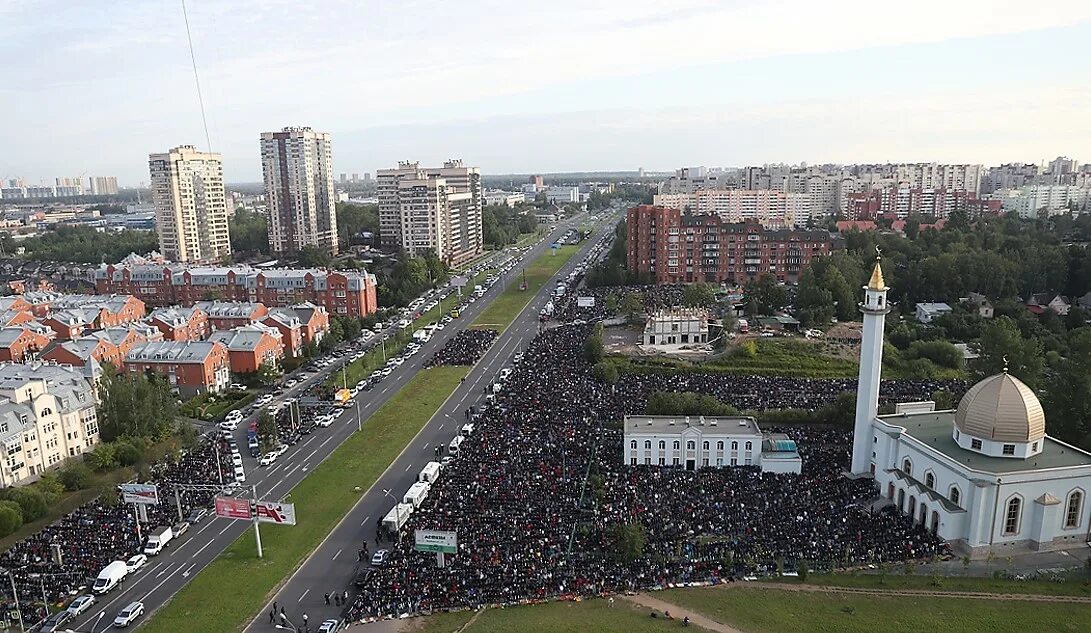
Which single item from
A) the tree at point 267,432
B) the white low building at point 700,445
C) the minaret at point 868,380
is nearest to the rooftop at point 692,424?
the white low building at point 700,445

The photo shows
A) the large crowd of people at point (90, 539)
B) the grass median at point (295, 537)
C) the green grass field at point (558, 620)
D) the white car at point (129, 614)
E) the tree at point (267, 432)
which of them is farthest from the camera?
the tree at point (267, 432)

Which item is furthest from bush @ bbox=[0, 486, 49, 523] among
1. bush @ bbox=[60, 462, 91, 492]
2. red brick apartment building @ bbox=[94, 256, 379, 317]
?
red brick apartment building @ bbox=[94, 256, 379, 317]

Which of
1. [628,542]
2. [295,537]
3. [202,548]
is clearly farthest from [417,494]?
[628,542]

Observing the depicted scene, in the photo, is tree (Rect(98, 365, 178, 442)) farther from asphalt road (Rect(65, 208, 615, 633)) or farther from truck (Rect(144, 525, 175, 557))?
truck (Rect(144, 525, 175, 557))

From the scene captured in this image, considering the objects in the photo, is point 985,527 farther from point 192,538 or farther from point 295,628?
point 192,538

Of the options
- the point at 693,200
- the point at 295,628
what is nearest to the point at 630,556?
the point at 295,628

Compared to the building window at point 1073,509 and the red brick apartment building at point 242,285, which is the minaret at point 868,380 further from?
the red brick apartment building at point 242,285
